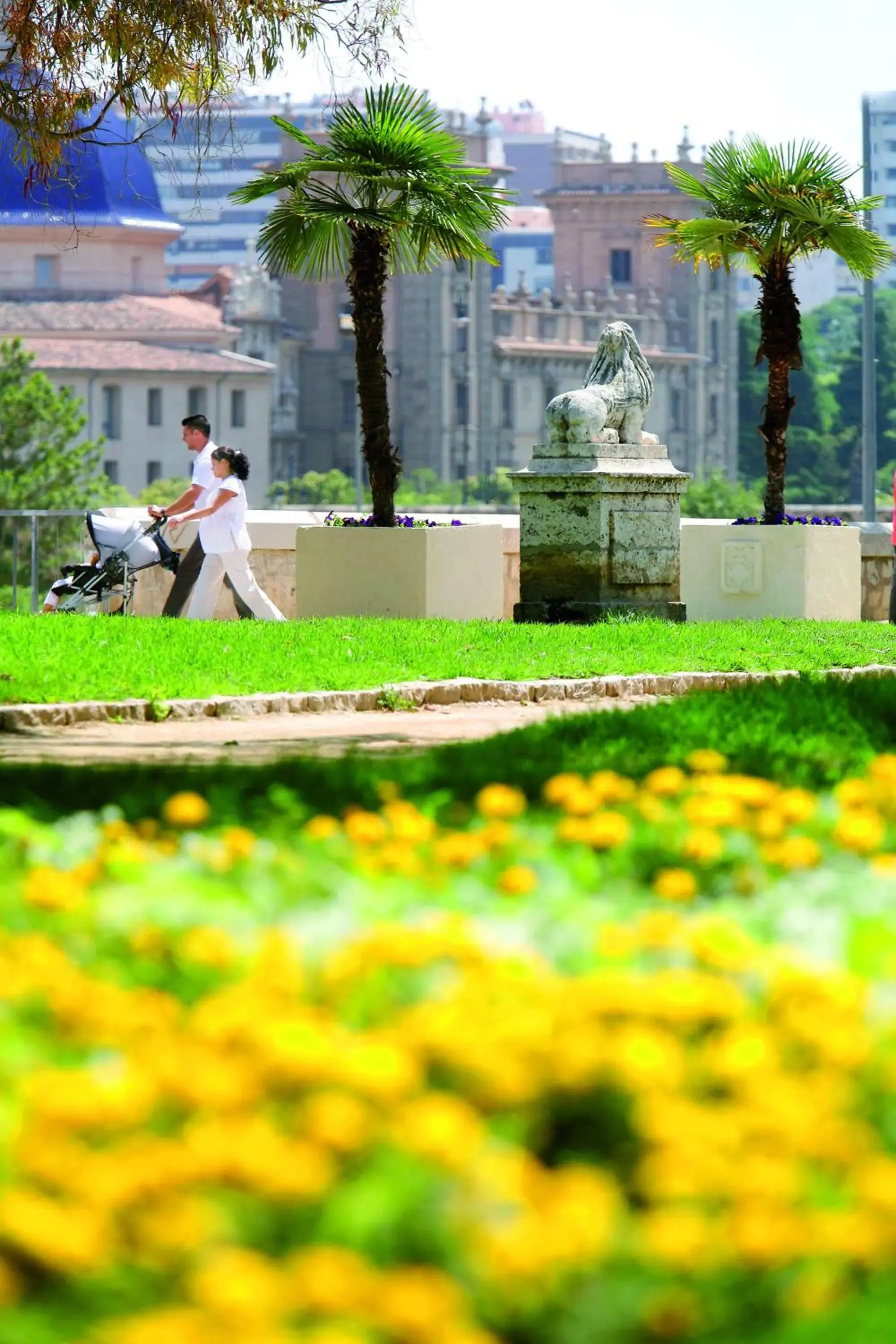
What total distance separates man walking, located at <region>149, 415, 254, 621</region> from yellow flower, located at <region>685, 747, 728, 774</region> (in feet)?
34.4

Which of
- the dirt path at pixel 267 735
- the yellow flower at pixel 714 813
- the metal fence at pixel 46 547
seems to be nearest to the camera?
the yellow flower at pixel 714 813

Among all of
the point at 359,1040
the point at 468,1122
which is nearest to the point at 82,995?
the point at 359,1040

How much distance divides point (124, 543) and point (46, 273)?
12023cm

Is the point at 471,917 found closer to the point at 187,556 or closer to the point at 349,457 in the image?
the point at 187,556

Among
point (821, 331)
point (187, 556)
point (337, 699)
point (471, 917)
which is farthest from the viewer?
point (821, 331)

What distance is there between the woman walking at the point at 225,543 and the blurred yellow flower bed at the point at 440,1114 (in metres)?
12.8

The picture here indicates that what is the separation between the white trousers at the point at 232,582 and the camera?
60.3 feet

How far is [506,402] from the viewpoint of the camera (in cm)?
15275

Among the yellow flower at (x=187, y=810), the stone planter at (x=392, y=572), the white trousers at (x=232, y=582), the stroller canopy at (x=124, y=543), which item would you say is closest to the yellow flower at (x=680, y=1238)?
the yellow flower at (x=187, y=810)

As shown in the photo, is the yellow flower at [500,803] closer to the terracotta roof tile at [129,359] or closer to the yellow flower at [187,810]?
the yellow flower at [187,810]

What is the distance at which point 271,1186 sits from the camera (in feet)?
9.89

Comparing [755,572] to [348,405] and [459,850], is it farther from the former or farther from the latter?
[348,405]

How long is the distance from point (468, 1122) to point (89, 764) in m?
5.48

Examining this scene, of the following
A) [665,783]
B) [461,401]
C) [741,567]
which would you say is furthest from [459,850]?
[461,401]
